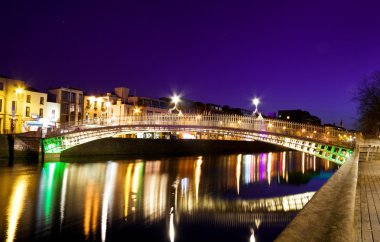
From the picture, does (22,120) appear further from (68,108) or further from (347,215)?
(347,215)

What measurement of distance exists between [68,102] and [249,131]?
40.5 m

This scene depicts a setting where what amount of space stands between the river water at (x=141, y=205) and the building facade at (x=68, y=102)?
27312mm

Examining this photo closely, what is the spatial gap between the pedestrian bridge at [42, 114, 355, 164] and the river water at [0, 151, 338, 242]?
11.6 feet

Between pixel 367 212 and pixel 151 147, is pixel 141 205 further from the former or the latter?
pixel 151 147

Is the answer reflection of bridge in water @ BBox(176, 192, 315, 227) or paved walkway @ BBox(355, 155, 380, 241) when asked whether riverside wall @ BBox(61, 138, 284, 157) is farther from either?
paved walkway @ BBox(355, 155, 380, 241)

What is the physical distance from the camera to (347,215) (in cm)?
511

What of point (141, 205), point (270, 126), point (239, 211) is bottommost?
point (239, 211)

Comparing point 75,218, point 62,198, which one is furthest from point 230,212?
point 62,198

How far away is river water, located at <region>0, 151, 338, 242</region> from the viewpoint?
14.4 metres

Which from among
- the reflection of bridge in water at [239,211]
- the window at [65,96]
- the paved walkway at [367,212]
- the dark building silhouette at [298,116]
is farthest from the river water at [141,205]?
the dark building silhouette at [298,116]

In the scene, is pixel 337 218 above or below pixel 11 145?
above

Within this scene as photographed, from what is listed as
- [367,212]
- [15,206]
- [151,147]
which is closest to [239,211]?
[15,206]

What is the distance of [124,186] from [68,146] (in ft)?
59.4

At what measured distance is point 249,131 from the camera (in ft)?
96.9
